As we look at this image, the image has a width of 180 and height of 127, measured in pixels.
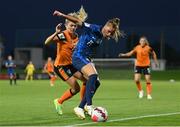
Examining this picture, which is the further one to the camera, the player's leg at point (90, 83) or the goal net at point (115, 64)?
the goal net at point (115, 64)

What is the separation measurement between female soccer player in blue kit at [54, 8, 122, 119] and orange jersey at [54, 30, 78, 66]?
3.99 ft

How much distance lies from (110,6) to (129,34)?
12.5m

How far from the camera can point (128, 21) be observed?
87688 mm

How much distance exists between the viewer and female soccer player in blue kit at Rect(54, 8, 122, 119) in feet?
40.4

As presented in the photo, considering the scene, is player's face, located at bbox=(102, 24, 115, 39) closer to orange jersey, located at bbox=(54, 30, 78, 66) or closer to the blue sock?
the blue sock

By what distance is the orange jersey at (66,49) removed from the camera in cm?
1407

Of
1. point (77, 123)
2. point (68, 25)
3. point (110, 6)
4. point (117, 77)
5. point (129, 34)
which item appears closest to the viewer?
point (77, 123)

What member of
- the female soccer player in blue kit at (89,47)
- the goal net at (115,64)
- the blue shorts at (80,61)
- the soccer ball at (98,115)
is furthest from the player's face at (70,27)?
the goal net at (115,64)

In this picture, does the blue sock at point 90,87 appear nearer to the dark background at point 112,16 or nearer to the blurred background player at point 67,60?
the blurred background player at point 67,60

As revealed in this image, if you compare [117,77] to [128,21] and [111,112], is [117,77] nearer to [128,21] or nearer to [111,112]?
[128,21]

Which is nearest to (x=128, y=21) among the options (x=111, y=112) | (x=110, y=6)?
(x=110, y=6)

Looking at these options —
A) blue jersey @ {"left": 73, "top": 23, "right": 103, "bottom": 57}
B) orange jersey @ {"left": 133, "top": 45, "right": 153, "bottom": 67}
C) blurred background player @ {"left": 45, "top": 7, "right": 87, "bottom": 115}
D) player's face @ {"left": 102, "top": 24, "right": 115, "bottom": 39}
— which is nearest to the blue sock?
blue jersey @ {"left": 73, "top": 23, "right": 103, "bottom": 57}

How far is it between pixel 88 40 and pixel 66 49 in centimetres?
169

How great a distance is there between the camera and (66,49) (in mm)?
14164
